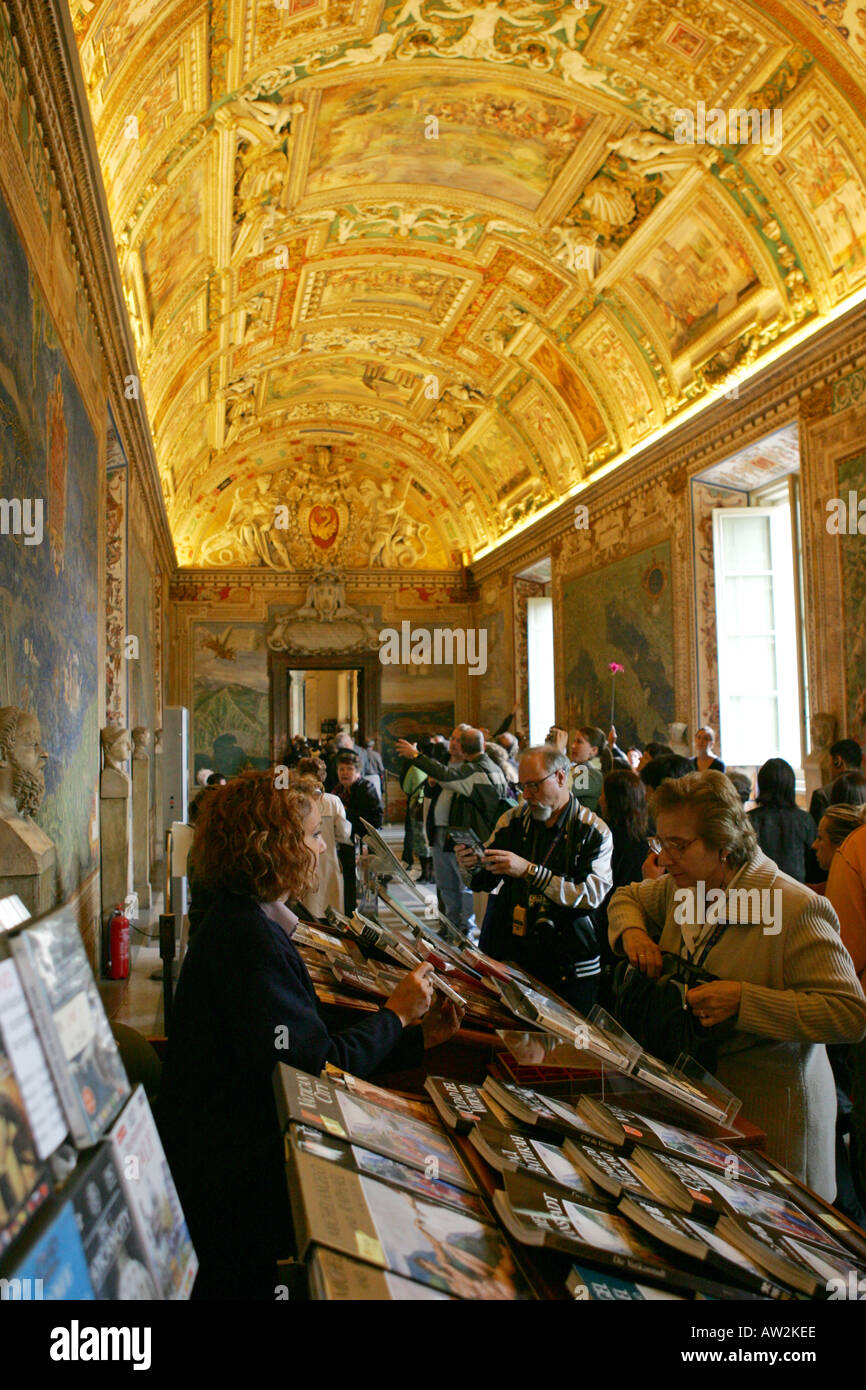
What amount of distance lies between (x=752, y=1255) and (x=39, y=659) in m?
4.99

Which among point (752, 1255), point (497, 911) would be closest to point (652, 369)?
point (497, 911)

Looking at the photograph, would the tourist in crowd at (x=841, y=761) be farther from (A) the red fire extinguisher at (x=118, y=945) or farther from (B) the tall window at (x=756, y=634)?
(A) the red fire extinguisher at (x=118, y=945)

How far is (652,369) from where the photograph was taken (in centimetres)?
1438

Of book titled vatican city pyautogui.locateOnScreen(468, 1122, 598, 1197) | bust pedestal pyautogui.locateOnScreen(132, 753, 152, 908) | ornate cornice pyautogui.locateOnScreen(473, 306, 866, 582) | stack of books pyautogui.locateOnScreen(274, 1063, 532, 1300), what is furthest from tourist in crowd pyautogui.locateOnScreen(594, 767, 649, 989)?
bust pedestal pyautogui.locateOnScreen(132, 753, 152, 908)

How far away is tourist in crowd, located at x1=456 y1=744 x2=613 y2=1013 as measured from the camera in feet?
15.9

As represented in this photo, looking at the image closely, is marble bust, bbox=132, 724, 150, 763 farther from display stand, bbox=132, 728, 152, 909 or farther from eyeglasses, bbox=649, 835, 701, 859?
eyeglasses, bbox=649, 835, 701, 859

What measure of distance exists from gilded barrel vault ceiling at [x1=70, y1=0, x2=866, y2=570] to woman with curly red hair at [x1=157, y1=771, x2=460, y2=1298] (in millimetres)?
6514

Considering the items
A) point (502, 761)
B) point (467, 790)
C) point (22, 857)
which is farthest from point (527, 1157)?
point (502, 761)

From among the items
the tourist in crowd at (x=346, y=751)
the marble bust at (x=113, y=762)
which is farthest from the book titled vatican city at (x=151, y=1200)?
the tourist in crowd at (x=346, y=751)

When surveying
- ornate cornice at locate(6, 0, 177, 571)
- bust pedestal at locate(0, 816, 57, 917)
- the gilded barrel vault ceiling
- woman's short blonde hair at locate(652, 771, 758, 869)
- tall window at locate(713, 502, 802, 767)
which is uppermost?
the gilded barrel vault ceiling

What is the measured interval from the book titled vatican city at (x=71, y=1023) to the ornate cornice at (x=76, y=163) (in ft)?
17.4

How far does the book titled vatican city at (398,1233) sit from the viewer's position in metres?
1.52

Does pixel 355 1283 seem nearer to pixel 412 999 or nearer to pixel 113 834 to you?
pixel 412 999

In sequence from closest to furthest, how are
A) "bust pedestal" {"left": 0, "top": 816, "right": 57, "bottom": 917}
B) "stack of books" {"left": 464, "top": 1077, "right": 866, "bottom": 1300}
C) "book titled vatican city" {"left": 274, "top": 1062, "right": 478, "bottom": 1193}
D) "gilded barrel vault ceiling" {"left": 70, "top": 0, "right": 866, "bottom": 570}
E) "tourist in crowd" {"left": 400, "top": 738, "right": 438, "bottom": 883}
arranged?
"stack of books" {"left": 464, "top": 1077, "right": 866, "bottom": 1300}
"book titled vatican city" {"left": 274, "top": 1062, "right": 478, "bottom": 1193}
"bust pedestal" {"left": 0, "top": 816, "right": 57, "bottom": 917}
"gilded barrel vault ceiling" {"left": 70, "top": 0, "right": 866, "bottom": 570}
"tourist in crowd" {"left": 400, "top": 738, "right": 438, "bottom": 883}
